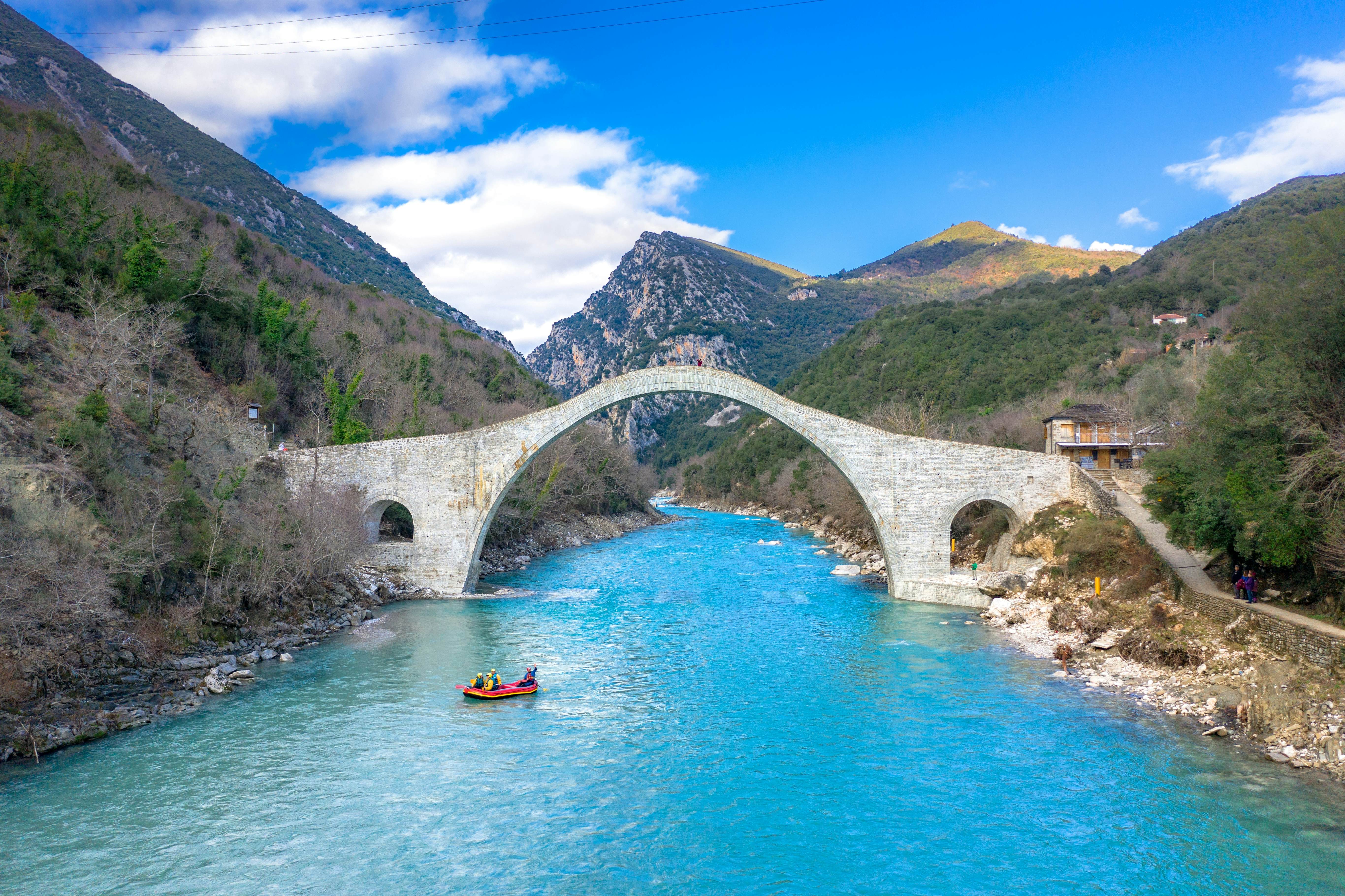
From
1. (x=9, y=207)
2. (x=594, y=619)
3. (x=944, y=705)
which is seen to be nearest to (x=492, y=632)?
(x=594, y=619)

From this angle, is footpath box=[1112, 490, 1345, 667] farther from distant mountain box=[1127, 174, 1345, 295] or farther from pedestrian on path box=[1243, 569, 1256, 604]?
distant mountain box=[1127, 174, 1345, 295]

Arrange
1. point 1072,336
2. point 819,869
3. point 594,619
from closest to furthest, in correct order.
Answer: point 819,869, point 594,619, point 1072,336

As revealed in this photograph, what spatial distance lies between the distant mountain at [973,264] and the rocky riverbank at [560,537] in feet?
163

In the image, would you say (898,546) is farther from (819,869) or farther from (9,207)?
(9,207)

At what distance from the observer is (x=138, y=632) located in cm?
1341

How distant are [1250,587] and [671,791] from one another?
11340 mm

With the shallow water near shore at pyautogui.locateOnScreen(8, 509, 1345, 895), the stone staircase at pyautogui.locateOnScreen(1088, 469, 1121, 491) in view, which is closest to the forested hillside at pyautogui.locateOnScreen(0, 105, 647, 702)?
the shallow water near shore at pyautogui.locateOnScreen(8, 509, 1345, 895)

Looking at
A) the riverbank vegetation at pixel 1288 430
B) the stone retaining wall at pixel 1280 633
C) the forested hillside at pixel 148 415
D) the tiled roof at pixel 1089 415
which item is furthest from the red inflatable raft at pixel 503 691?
the tiled roof at pixel 1089 415

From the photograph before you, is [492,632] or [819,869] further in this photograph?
[492,632]

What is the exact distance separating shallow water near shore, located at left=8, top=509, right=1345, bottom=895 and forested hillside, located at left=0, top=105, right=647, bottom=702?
7.90 ft

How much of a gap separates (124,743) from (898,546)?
18.1 m

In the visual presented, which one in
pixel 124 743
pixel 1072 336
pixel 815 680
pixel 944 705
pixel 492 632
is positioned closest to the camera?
pixel 124 743

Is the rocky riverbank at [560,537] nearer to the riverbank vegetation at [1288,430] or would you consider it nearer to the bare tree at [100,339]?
the bare tree at [100,339]

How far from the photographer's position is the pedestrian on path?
44.1ft
